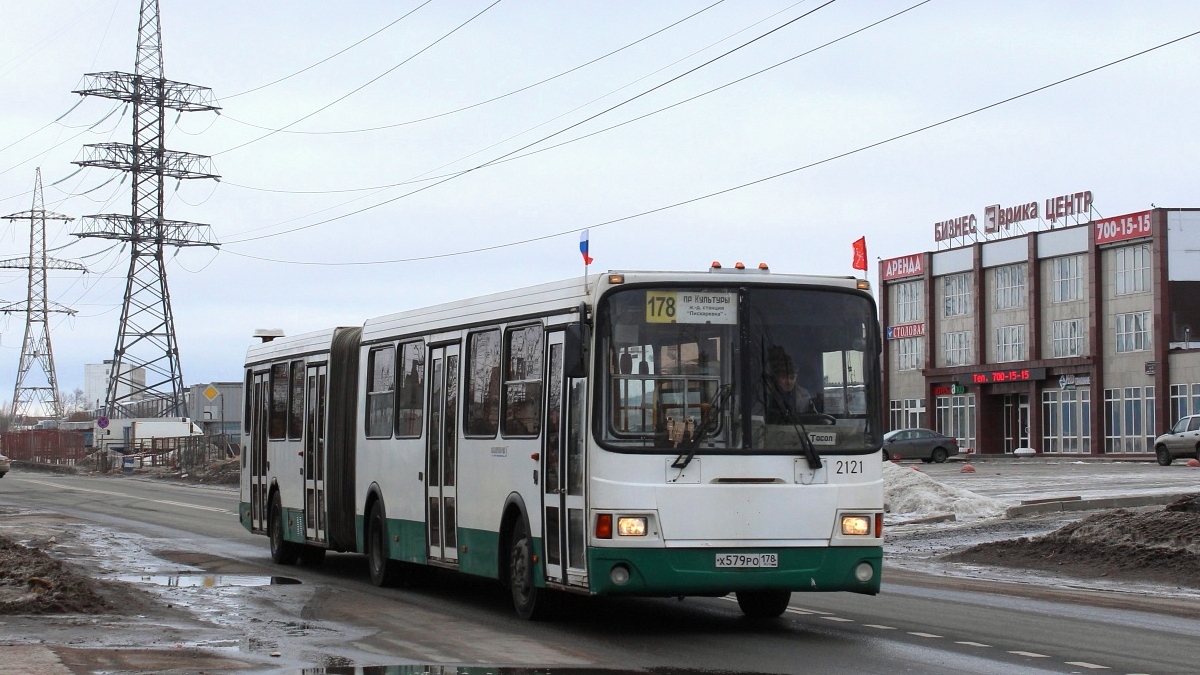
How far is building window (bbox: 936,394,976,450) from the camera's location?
3290 inches

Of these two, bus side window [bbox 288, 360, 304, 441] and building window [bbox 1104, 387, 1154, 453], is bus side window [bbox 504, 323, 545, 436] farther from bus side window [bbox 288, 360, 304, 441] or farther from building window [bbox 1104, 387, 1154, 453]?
building window [bbox 1104, 387, 1154, 453]

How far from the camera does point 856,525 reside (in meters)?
12.2

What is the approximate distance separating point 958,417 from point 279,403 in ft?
223

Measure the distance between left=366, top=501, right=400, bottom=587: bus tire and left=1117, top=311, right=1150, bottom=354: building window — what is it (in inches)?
2351

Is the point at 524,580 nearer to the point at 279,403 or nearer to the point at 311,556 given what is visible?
the point at 311,556

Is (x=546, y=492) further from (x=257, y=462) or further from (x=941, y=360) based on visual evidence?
(x=941, y=360)

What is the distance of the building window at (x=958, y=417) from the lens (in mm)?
83562

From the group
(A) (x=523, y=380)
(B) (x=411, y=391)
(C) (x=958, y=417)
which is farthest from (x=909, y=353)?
(A) (x=523, y=380)

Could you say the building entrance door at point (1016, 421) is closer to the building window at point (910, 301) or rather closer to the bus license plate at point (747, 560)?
the building window at point (910, 301)

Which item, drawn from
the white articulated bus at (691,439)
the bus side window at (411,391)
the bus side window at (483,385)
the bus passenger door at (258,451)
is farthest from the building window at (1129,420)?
the white articulated bus at (691,439)

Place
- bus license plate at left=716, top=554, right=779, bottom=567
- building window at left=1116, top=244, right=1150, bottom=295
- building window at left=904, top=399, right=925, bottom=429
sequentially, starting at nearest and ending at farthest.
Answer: bus license plate at left=716, top=554, right=779, bottom=567, building window at left=1116, top=244, right=1150, bottom=295, building window at left=904, top=399, right=925, bottom=429

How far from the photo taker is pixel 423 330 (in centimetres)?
1595

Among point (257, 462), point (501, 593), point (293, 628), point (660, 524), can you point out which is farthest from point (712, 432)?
point (257, 462)

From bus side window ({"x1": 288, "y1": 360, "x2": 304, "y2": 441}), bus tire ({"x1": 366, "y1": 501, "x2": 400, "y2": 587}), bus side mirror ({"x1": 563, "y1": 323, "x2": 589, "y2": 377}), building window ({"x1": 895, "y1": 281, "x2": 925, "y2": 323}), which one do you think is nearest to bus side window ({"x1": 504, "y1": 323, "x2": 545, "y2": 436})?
bus side mirror ({"x1": 563, "y1": 323, "x2": 589, "y2": 377})
